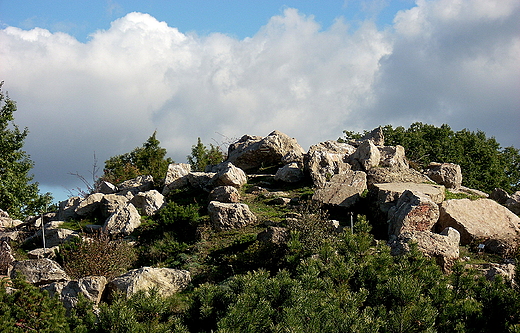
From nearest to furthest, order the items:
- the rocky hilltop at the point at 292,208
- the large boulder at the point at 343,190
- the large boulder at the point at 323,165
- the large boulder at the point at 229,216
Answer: the rocky hilltop at the point at 292,208
the large boulder at the point at 229,216
the large boulder at the point at 343,190
the large boulder at the point at 323,165

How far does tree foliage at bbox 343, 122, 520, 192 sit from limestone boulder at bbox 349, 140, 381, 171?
785 centimetres

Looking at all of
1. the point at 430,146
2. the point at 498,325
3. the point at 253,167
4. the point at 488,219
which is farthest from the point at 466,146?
the point at 498,325

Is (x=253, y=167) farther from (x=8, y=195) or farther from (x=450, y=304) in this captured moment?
(x=450, y=304)

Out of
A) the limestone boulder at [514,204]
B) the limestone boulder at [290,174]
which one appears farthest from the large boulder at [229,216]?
the limestone boulder at [514,204]

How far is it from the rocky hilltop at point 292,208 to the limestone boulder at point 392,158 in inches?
2.2

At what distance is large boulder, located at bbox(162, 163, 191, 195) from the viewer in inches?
800

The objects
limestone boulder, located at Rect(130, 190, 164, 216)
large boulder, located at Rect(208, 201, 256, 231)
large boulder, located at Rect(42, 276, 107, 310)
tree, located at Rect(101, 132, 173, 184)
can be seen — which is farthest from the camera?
tree, located at Rect(101, 132, 173, 184)

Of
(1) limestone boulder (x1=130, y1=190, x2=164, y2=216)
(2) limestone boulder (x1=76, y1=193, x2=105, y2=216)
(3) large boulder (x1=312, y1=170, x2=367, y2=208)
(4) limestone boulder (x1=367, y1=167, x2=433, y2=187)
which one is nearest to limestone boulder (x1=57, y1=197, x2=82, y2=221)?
(2) limestone boulder (x1=76, y1=193, x2=105, y2=216)

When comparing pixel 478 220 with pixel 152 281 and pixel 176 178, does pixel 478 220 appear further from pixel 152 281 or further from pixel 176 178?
pixel 176 178

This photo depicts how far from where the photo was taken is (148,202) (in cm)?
1814

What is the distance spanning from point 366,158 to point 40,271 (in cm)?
1244

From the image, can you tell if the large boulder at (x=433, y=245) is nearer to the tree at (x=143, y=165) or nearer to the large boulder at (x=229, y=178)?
the large boulder at (x=229, y=178)

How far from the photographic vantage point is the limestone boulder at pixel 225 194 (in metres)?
17.4

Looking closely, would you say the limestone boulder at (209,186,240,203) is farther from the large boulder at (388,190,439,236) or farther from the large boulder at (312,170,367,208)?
the large boulder at (388,190,439,236)
